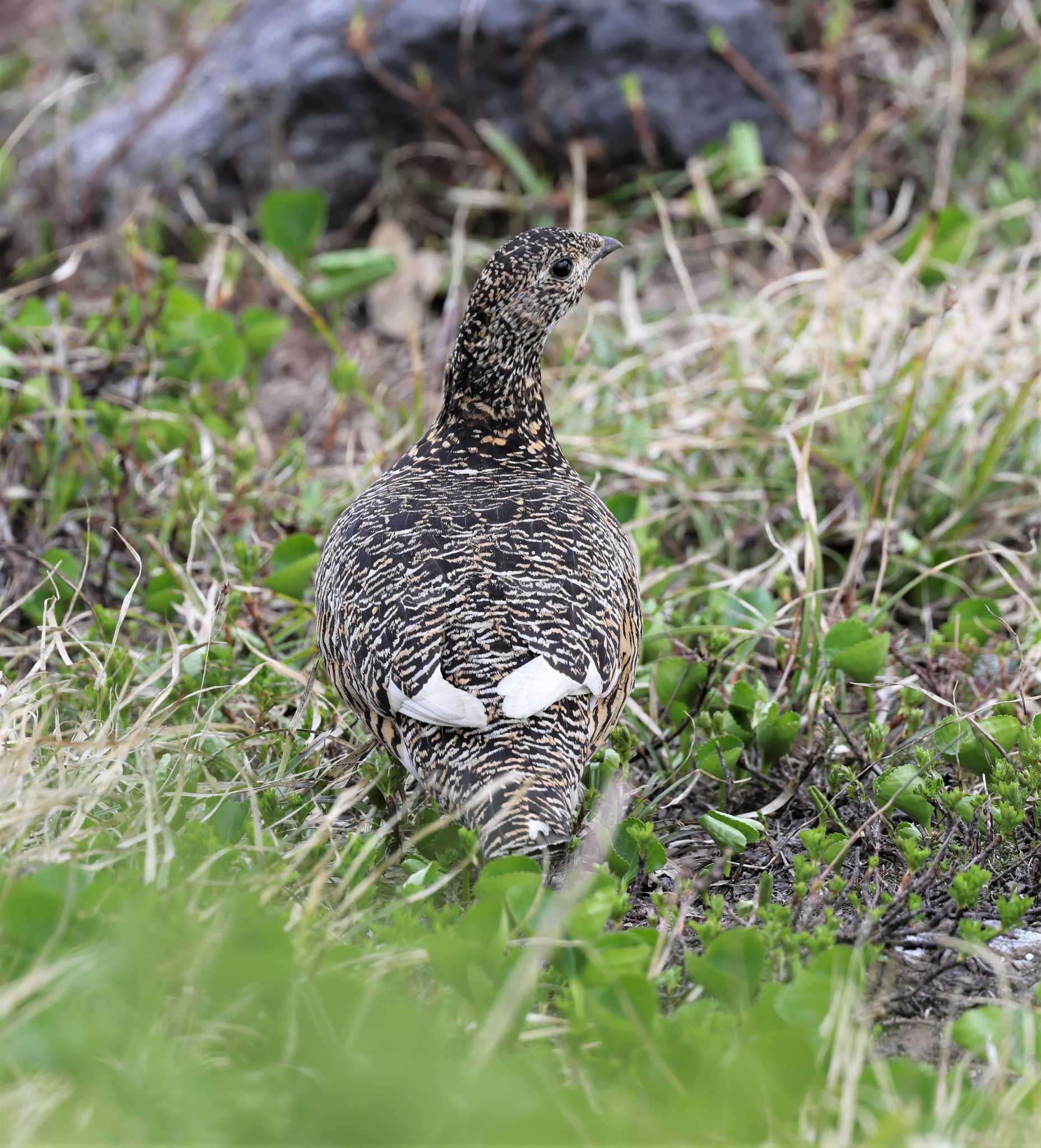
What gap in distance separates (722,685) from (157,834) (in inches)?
69.1

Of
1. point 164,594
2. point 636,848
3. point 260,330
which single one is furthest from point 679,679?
point 260,330

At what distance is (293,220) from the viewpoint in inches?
255

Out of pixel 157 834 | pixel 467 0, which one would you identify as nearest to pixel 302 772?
pixel 157 834

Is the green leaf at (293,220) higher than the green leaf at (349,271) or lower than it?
higher

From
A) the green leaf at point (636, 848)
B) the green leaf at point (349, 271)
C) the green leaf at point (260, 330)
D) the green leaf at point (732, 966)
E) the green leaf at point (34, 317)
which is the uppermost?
the green leaf at point (34, 317)

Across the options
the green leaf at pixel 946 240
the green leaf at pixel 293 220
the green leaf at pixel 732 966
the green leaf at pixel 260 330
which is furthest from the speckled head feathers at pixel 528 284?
the green leaf at pixel 946 240

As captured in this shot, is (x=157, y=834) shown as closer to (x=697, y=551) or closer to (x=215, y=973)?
(x=215, y=973)

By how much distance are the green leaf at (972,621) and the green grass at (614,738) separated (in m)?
0.02

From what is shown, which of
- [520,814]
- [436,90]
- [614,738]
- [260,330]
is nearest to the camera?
[520,814]

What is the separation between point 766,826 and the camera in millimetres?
3709

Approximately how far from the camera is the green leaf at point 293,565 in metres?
4.27

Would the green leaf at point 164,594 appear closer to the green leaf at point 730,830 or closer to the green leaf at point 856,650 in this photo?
the green leaf at point 730,830

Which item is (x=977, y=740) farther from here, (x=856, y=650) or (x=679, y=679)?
(x=679, y=679)

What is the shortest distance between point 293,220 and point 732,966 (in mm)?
4808
